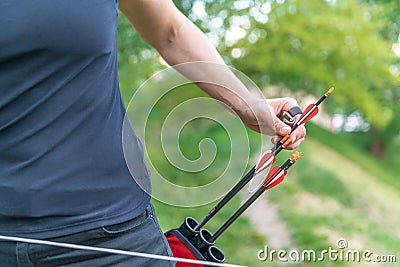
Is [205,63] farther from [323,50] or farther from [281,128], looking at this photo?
[323,50]

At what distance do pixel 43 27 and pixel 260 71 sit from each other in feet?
34.1

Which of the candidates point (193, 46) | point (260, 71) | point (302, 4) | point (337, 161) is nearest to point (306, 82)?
point (260, 71)

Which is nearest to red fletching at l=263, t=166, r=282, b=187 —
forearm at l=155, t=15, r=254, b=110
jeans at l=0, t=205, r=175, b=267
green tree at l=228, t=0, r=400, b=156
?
forearm at l=155, t=15, r=254, b=110

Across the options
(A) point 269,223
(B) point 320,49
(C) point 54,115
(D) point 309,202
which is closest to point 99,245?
(C) point 54,115

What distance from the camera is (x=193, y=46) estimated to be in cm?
161

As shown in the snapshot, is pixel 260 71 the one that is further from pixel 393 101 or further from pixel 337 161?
pixel 337 161

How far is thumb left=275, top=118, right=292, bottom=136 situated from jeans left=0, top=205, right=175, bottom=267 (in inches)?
15.2

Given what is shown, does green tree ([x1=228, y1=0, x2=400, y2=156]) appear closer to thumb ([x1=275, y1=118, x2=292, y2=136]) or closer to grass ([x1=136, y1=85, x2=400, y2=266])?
grass ([x1=136, y1=85, x2=400, y2=266])

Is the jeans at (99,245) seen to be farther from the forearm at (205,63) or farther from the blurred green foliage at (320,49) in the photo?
the blurred green foliage at (320,49)

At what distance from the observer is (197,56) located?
1.61 m

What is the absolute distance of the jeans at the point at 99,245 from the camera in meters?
1.28

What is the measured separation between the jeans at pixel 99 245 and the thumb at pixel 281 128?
1.26ft

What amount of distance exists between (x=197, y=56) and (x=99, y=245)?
1.83 ft

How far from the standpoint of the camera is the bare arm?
5.16ft
